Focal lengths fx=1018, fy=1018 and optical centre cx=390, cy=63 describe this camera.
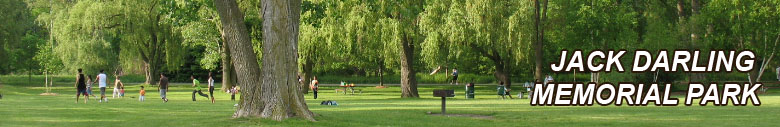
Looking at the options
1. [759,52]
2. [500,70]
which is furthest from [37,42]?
[759,52]

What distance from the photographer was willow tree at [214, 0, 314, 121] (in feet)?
68.2

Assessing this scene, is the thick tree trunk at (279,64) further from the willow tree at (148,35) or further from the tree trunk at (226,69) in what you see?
the willow tree at (148,35)

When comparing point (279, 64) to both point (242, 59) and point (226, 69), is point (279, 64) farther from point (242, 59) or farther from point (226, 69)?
point (226, 69)

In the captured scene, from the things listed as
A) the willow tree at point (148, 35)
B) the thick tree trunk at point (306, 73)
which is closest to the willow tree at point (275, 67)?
the thick tree trunk at point (306, 73)

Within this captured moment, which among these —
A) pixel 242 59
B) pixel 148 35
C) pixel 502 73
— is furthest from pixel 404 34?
pixel 148 35

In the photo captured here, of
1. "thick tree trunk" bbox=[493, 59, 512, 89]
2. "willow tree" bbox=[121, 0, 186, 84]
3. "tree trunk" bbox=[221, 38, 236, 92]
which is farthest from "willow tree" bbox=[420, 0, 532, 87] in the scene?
"willow tree" bbox=[121, 0, 186, 84]

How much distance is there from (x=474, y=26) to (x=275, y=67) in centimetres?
2209

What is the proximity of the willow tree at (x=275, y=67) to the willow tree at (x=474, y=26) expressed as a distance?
18.9m

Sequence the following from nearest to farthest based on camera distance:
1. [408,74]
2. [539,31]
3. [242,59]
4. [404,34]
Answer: [242,59]
[404,34]
[408,74]
[539,31]

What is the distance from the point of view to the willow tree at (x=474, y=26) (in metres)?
41.3

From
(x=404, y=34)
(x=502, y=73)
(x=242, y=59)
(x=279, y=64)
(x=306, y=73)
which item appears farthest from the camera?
(x=502, y=73)

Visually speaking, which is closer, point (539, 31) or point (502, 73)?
point (539, 31)

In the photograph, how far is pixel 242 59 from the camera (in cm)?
2219


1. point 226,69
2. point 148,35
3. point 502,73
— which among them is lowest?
point 502,73
